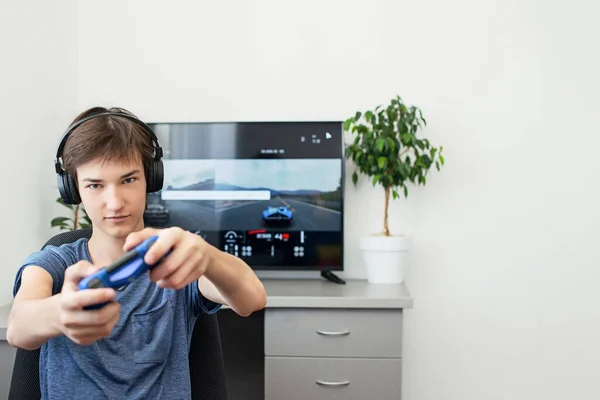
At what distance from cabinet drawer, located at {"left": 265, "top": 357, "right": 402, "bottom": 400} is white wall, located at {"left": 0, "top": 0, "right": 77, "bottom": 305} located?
1.06 meters

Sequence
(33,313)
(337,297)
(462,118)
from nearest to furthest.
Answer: (33,313), (337,297), (462,118)

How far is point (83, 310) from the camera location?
0.79 meters

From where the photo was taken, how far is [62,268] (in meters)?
1.21

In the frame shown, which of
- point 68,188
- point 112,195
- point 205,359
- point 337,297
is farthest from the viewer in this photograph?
point 337,297

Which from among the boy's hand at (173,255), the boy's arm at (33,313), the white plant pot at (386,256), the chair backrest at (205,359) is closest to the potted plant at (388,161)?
the white plant pot at (386,256)

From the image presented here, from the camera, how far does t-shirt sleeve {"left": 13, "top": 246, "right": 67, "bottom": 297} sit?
3.81 feet

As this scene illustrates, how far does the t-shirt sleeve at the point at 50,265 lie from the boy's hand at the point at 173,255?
1.33 ft

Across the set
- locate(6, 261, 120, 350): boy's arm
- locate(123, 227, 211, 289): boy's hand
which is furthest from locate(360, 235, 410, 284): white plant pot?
locate(123, 227, 211, 289): boy's hand

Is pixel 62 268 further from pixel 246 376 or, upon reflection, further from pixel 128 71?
pixel 128 71

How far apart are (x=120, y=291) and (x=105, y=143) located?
0.90 ft

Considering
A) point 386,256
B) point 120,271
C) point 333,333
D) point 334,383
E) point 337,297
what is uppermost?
→ point 120,271

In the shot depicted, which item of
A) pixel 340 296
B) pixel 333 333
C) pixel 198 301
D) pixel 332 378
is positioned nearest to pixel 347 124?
pixel 340 296

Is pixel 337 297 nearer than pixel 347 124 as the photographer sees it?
Yes

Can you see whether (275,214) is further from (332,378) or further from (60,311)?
(60,311)
